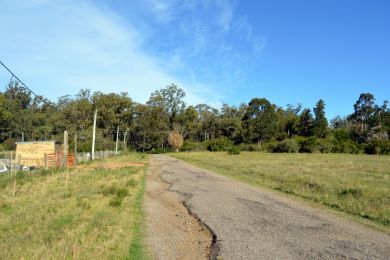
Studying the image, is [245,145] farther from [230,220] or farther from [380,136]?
[230,220]

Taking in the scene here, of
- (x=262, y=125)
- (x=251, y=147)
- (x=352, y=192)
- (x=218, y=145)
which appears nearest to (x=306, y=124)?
(x=262, y=125)

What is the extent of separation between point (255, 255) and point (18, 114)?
99123 mm

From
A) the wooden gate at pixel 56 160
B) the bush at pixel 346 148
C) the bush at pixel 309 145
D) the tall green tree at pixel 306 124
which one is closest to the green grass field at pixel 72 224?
the wooden gate at pixel 56 160

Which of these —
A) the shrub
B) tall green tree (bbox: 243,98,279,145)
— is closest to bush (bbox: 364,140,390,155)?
tall green tree (bbox: 243,98,279,145)

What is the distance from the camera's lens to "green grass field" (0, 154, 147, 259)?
Result: 22.0ft

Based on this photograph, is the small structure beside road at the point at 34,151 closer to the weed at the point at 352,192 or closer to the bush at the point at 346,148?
the weed at the point at 352,192

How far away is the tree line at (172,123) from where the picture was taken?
89.4 metres

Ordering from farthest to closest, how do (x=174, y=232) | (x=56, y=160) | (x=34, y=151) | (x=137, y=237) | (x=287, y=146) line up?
1. (x=287, y=146)
2. (x=34, y=151)
3. (x=56, y=160)
4. (x=174, y=232)
5. (x=137, y=237)

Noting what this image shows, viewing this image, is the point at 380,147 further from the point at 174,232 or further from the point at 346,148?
the point at 174,232

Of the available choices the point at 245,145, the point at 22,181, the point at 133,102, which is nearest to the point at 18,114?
the point at 133,102

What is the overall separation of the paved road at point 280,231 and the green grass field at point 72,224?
1.97 m

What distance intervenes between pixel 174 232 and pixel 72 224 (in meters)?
2.54

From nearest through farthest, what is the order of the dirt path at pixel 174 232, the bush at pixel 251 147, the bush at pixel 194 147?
the dirt path at pixel 174 232 → the bush at pixel 251 147 → the bush at pixel 194 147

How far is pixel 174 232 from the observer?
8.77m
